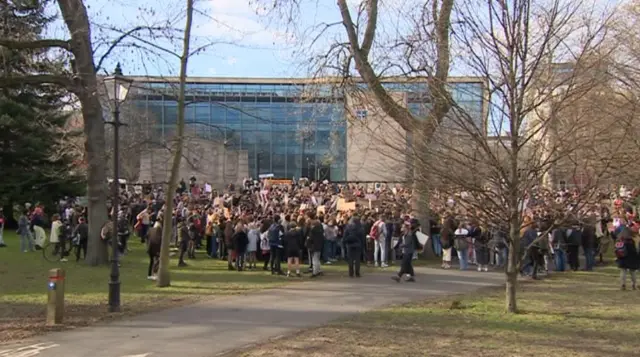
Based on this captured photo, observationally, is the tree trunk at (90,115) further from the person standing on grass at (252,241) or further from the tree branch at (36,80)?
the person standing on grass at (252,241)

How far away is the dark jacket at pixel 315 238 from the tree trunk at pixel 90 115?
20.6 feet

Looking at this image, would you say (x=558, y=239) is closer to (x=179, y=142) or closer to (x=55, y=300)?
(x=179, y=142)

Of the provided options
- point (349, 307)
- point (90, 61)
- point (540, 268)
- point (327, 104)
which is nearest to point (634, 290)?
point (540, 268)

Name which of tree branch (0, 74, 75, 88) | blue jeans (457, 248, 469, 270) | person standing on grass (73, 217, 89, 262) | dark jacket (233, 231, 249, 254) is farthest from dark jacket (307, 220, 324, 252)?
tree branch (0, 74, 75, 88)

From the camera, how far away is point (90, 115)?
66.6ft

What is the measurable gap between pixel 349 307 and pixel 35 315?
5644 mm

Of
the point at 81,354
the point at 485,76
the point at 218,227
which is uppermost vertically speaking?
the point at 485,76

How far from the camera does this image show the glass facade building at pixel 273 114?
16.2 m

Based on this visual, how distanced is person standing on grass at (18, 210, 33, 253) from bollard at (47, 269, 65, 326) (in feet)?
43.7

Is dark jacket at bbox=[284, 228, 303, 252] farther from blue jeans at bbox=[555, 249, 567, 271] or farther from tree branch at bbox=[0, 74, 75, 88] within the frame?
blue jeans at bbox=[555, 249, 567, 271]

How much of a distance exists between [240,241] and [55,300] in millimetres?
8741

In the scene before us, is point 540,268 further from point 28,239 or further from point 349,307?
point 28,239

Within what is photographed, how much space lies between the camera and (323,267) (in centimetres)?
2081

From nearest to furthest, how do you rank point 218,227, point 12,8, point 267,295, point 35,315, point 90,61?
point 35,315
point 267,295
point 12,8
point 90,61
point 218,227
